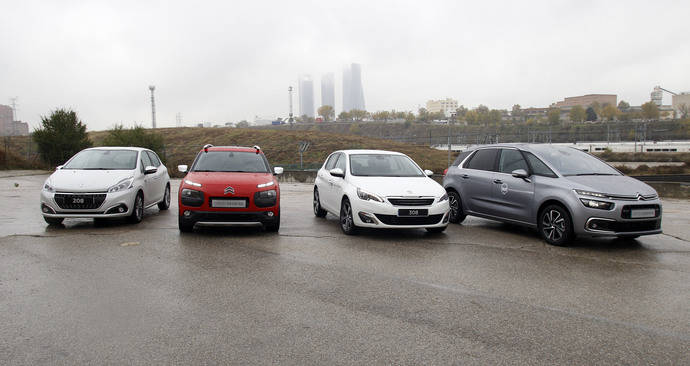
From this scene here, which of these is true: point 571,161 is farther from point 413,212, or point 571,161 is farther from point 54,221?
point 54,221

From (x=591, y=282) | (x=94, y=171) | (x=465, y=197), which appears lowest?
(x=591, y=282)

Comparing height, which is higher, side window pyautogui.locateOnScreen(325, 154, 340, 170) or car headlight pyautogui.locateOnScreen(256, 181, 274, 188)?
side window pyautogui.locateOnScreen(325, 154, 340, 170)

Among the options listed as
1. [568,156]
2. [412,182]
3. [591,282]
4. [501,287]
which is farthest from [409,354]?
[568,156]

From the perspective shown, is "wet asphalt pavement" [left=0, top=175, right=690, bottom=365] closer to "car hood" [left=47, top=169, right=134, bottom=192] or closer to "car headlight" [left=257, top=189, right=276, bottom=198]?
"car headlight" [left=257, top=189, right=276, bottom=198]

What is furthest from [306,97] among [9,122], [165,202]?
[165,202]

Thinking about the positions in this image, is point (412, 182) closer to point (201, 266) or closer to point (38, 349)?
point (201, 266)

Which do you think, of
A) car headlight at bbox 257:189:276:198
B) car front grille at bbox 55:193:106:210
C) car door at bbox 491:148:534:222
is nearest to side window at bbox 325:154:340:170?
car headlight at bbox 257:189:276:198

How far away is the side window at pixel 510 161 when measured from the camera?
30.5 ft

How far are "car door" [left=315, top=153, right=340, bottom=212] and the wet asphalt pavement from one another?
185 centimetres

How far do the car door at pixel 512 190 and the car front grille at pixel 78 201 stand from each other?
752 centimetres

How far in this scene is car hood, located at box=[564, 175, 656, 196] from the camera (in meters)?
7.81

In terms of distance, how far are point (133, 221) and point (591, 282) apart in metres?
8.46

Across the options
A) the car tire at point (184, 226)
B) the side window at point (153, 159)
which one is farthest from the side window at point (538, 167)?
the side window at point (153, 159)

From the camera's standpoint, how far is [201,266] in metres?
6.66
